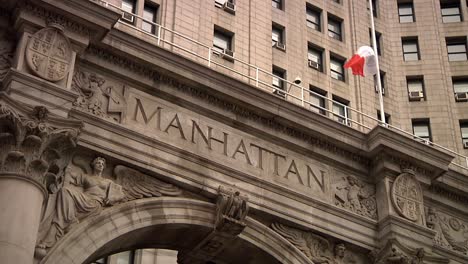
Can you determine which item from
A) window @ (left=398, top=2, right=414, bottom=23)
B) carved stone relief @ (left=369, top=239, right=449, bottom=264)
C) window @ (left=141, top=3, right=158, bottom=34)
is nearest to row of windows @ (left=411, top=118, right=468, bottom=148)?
window @ (left=398, top=2, right=414, bottom=23)

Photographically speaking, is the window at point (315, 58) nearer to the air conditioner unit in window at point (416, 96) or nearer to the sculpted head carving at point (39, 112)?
the air conditioner unit in window at point (416, 96)

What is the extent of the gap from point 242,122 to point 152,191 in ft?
13.2

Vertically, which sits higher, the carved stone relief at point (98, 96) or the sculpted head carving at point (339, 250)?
the carved stone relief at point (98, 96)

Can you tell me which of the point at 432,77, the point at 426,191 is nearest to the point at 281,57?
the point at 432,77

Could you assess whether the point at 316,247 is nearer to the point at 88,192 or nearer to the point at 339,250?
the point at 339,250

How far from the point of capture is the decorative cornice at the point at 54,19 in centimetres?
2400

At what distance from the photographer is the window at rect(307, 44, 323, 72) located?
46.7 meters

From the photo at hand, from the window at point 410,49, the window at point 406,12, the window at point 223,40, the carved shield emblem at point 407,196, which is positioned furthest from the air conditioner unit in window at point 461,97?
the carved shield emblem at point 407,196

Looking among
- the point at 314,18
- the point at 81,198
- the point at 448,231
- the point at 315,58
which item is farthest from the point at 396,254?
the point at 314,18

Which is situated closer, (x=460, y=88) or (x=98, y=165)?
(x=98, y=165)

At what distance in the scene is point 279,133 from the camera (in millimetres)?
27703

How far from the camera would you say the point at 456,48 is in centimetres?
5388

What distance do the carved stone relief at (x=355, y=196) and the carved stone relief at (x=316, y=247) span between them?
146 cm

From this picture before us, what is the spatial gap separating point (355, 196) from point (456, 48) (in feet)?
92.1
